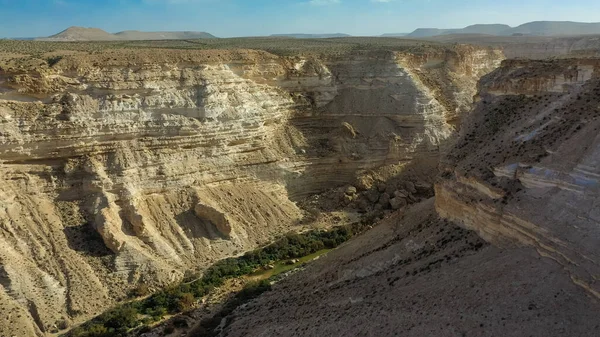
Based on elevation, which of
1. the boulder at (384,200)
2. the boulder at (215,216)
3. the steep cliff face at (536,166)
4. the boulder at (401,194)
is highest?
the steep cliff face at (536,166)

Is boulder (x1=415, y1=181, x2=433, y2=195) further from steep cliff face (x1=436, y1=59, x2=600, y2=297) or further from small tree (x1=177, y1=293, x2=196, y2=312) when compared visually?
small tree (x1=177, y1=293, x2=196, y2=312)

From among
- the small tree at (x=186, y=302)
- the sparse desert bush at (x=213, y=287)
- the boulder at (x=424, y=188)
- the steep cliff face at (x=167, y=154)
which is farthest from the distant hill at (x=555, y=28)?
the small tree at (x=186, y=302)

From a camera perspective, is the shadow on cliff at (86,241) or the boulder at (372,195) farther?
the boulder at (372,195)

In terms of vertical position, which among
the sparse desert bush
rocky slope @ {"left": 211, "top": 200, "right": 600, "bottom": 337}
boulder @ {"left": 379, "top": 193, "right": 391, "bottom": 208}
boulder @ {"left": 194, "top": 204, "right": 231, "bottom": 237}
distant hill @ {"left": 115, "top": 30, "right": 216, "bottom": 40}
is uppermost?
distant hill @ {"left": 115, "top": 30, "right": 216, "bottom": 40}

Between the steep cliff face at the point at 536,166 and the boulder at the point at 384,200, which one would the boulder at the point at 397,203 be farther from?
the steep cliff face at the point at 536,166

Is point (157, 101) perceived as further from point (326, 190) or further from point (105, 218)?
point (326, 190)

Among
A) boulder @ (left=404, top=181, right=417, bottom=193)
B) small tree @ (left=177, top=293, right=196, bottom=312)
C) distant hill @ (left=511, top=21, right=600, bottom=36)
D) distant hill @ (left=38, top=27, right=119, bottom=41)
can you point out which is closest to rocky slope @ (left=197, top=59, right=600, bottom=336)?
small tree @ (left=177, top=293, right=196, bottom=312)
